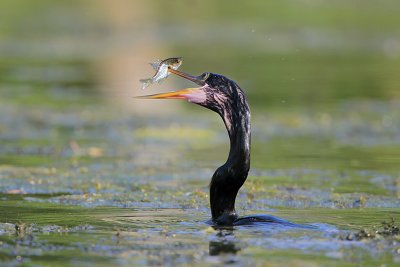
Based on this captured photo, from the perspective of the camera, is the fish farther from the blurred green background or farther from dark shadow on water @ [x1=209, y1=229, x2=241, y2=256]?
the blurred green background

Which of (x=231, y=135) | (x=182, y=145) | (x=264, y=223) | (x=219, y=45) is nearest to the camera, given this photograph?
(x=264, y=223)

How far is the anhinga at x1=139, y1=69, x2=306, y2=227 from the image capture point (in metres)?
9.50

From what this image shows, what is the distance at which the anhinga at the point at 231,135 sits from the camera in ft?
31.2

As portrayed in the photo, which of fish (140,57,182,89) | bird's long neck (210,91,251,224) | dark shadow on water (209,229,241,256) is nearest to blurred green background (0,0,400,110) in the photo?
fish (140,57,182,89)

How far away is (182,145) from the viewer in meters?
15.8

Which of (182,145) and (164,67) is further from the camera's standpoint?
(182,145)

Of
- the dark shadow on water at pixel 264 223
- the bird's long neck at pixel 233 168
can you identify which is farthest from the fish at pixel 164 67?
the dark shadow on water at pixel 264 223

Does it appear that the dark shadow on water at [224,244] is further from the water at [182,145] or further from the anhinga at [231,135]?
the anhinga at [231,135]

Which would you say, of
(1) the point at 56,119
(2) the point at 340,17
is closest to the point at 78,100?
(1) the point at 56,119

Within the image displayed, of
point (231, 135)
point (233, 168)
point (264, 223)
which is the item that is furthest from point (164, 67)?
point (264, 223)

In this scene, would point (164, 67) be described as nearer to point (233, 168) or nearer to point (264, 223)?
point (233, 168)

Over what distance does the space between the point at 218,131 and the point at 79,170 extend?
4239mm

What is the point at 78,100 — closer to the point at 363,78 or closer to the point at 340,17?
the point at 363,78

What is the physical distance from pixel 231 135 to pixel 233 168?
1.02 feet
